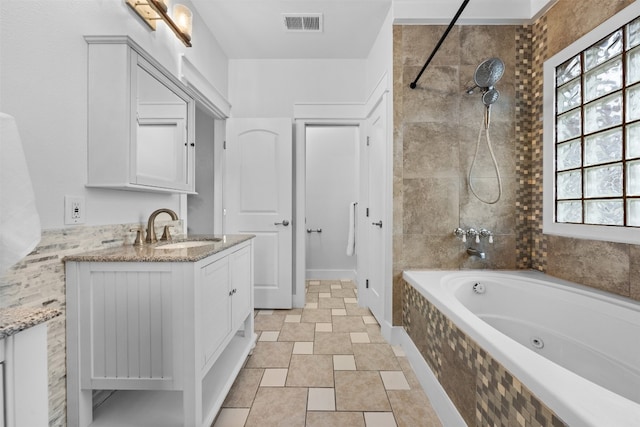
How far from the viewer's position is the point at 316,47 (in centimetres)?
→ 272

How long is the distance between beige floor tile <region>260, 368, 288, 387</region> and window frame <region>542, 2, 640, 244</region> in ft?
6.43

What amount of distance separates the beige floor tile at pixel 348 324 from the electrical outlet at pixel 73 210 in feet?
6.11

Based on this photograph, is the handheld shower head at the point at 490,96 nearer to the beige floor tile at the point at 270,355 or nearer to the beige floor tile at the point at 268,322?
the beige floor tile at the point at 270,355

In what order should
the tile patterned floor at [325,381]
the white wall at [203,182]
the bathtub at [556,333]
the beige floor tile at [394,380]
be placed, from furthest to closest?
the white wall at [203,182], the beige floor tile at [394,380], the tile patterned floor at [325,381], the bathtub at [556,333]

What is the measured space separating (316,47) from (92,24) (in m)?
1.90

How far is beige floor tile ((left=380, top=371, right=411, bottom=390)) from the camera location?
62.7 inches

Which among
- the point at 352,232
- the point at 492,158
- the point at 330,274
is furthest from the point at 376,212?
the point at 330,274

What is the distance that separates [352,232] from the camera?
374 cm

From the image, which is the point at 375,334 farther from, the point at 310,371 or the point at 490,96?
the point at 490,96

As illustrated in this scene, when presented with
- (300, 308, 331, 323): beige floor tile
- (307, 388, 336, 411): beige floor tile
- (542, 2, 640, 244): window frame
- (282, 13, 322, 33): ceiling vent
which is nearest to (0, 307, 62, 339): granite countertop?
(307, 388, 336, 411): beige floor tile

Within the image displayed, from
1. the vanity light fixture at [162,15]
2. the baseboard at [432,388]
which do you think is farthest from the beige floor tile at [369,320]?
the vanity light fixture at [162,15]

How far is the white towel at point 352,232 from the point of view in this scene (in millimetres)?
3730

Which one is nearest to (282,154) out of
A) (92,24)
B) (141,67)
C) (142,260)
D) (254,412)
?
(141,67)

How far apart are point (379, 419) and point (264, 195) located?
80.0 inches
